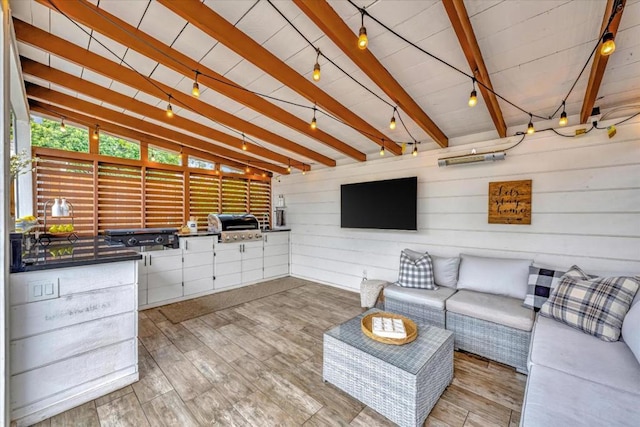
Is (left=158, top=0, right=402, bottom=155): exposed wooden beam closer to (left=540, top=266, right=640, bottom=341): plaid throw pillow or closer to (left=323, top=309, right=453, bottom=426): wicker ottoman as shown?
(left=323, top=309, right=453, bottom=426): wicker ottoman

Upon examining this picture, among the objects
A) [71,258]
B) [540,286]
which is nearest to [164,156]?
[71,258]

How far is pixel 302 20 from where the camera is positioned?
1812 millimetres

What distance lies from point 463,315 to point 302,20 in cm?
300

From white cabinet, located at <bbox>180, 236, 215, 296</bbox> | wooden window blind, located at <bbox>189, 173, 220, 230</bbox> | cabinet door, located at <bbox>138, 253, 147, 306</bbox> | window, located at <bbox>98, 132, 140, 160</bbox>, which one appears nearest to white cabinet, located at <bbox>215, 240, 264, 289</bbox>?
white cabinet, located at <bbox>180, 236, 215, 296</bbox>

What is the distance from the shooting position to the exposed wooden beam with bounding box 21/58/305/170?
8.14 feet

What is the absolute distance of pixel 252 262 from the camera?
512 centimetres

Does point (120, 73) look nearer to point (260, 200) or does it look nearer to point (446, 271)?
point (260, 200)

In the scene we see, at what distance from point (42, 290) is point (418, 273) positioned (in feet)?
11.3

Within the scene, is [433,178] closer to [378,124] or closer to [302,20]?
[378,124]

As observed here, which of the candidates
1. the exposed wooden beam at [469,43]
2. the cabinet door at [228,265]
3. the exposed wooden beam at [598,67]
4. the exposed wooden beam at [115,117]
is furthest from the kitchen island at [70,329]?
the exposed wooden beam at [598,67]

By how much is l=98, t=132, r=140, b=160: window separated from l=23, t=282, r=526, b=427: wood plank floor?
283 centimetres

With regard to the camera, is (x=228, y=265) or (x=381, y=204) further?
(x=228, y=265)

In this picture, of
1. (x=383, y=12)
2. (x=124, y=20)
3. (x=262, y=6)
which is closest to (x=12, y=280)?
(x=124, y=20)

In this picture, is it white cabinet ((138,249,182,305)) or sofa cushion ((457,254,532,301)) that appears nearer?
sofa cushion ((457,254,532,301))
